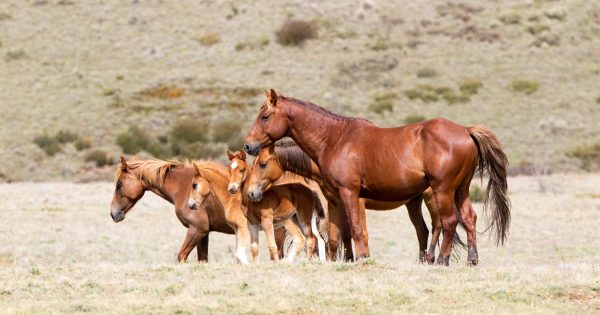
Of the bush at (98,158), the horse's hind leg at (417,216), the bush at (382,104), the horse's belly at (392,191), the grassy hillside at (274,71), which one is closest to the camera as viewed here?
the horse's belly at (392,191)

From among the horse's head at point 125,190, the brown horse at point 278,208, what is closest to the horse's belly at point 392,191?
the brown horse at point 278,208

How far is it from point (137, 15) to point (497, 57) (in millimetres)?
20449

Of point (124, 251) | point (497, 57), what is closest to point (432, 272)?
point (124, 251)

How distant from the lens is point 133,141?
4131 centimetres

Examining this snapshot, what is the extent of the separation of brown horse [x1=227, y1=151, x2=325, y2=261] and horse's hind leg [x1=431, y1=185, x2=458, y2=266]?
2220 millimetres

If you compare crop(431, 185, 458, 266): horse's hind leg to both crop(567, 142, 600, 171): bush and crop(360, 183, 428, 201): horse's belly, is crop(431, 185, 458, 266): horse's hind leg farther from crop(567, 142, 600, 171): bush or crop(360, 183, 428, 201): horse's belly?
crop(567, 142, 600, 171): bush

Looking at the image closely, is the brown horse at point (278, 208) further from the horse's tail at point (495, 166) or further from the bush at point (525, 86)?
the bush at point (525, 86)

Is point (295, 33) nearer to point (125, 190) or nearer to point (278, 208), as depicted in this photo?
point (125, 190)

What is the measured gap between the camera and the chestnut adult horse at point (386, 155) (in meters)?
12.0

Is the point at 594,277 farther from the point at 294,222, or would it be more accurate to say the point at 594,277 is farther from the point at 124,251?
the point at 124,251

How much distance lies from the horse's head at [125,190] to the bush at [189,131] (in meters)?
26.7

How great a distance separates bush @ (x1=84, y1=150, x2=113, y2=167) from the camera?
1564 inches

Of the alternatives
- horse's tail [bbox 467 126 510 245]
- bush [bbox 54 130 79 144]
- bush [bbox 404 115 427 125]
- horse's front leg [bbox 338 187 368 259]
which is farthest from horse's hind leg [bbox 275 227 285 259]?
bush [bbox 54 130 79 144]

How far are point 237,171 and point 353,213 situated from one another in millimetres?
2036
